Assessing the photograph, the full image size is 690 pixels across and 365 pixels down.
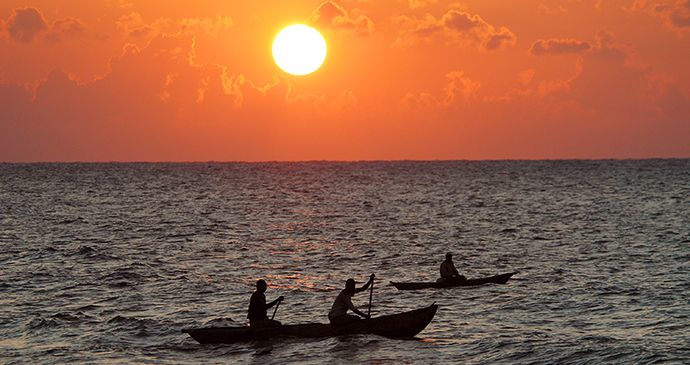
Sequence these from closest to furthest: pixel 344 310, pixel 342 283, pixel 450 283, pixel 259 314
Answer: pixel 259 314
pixel 344 310
pixel 450 283
pixel 342 283

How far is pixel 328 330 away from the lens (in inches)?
821

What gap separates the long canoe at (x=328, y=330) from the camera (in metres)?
20.3

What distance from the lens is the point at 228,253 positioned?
40.4 m

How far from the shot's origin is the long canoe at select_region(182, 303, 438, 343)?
66.6ft

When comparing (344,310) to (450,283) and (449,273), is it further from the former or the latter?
(449,273)

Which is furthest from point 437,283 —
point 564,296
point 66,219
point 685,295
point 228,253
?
point 66,219

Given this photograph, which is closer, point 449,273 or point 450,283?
point 450,283

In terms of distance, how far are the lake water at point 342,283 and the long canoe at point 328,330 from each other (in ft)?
1.09

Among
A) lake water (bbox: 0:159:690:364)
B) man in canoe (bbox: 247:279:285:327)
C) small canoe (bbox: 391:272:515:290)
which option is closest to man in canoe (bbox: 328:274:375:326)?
lake water (bbox: 0:159:690:364)

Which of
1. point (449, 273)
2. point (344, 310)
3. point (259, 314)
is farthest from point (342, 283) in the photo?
point (259, 314)

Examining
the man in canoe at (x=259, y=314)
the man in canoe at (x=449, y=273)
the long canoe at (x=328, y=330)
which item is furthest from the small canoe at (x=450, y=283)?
the man in canoe at (x=259, y=314)

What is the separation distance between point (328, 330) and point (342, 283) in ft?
31.2

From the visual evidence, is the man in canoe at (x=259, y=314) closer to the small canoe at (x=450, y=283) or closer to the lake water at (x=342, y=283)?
the lake water at (x=342, y=283)

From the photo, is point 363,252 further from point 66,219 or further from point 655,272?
point 66,219
